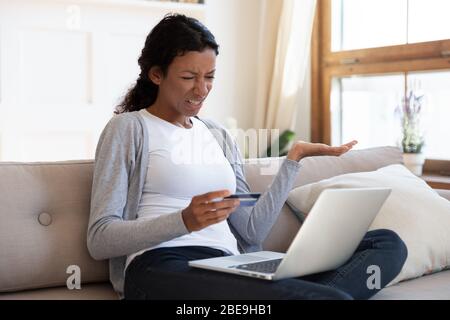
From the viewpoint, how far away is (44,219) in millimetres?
1727

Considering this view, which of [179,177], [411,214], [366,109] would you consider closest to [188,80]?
[179,177]

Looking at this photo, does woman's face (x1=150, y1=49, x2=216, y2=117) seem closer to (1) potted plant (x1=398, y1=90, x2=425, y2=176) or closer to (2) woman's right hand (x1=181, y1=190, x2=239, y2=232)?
(2) woman's right hand (x1=181, y1=190, x2=239, y2=232)

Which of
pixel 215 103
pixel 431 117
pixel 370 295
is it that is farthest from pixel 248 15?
pixel 370 295

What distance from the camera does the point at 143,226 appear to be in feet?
5.04

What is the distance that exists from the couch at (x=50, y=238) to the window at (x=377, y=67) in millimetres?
1581

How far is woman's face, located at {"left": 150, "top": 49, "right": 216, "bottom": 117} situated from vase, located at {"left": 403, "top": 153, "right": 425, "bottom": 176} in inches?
63.9

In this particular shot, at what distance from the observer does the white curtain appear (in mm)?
3775

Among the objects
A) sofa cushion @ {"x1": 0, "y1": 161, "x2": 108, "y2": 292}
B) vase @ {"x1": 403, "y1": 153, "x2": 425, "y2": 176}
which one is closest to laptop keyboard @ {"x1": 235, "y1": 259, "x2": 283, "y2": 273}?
sofa cushion @ {"x1": 0, "y1": 161, "x2": 108, "y2": 292}

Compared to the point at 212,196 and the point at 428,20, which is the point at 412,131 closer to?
the point at 428,20

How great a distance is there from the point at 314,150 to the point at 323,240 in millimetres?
438

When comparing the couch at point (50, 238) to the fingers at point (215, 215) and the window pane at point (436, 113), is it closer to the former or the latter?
the fingers at point (215, 215)

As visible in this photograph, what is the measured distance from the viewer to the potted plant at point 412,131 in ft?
10.4
